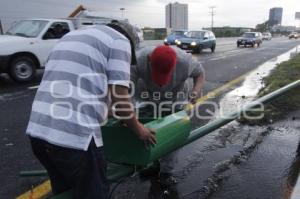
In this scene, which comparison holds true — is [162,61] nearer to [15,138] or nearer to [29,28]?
[15,138]

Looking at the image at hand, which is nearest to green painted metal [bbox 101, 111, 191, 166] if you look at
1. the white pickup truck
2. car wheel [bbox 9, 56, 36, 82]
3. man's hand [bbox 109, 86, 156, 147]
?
man's hand [bbox 109, 86, 156, 147]

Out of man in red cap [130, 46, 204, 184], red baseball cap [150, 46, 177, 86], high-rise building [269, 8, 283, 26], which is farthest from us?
high-rise building [269, 8, 283, 26]

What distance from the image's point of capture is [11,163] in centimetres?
433

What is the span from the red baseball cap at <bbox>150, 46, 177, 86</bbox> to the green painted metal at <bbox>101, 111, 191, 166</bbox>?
1.38ft

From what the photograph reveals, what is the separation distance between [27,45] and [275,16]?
471 feet

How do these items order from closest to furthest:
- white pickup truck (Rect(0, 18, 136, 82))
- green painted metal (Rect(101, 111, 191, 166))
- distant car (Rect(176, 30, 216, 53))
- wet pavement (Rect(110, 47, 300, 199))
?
green painted metal (Rect(101, 111, 191, 166)) < wet pavement (Rect(110, 47, 300, 199)) < white pickup truck (Rect(0, 18, 136, 82)) < distant car (Rect(176, 30, 216, 53))

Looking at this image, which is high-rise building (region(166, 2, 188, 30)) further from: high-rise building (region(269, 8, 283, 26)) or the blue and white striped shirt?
high-rise building (region(269, 8, 283, 26))

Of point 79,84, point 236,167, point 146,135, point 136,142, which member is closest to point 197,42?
point 236,167

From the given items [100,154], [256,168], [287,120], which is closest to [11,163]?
[100,154]

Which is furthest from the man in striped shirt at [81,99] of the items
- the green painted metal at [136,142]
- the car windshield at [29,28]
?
the car windshield at [29,28]

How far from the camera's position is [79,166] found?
6.97 feet

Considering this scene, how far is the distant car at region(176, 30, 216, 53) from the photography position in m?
25.0

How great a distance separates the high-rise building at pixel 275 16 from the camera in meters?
142

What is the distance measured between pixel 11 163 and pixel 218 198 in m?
2.39
